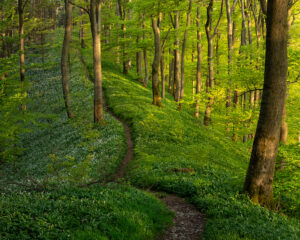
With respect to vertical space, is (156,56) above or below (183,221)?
above

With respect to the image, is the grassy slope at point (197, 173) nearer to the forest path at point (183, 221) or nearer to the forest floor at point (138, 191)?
the forest floor at point (138, 191)

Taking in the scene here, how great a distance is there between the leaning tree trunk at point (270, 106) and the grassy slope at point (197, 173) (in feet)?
2.53

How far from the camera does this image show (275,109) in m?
7.82

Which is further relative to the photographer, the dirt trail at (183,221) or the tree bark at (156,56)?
the tree bark at (156,56)

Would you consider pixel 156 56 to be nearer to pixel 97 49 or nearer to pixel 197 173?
pixel 97 49

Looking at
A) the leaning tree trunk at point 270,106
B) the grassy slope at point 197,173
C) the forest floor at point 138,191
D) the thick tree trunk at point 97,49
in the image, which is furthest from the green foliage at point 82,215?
the thick tree trunk at point 97,49

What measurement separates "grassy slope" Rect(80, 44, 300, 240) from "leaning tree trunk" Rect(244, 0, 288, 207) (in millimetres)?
770

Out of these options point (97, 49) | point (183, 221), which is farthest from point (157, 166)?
point (97, 49)

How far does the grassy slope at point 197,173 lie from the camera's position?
6910mm

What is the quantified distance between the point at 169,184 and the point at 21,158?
53.0ft

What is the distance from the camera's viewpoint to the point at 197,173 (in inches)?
474

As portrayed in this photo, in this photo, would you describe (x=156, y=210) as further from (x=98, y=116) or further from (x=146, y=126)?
(x=98, y=116)

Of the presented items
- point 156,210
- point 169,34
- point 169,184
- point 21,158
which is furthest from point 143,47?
point 156,210

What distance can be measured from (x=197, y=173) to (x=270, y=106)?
17.5 feet
